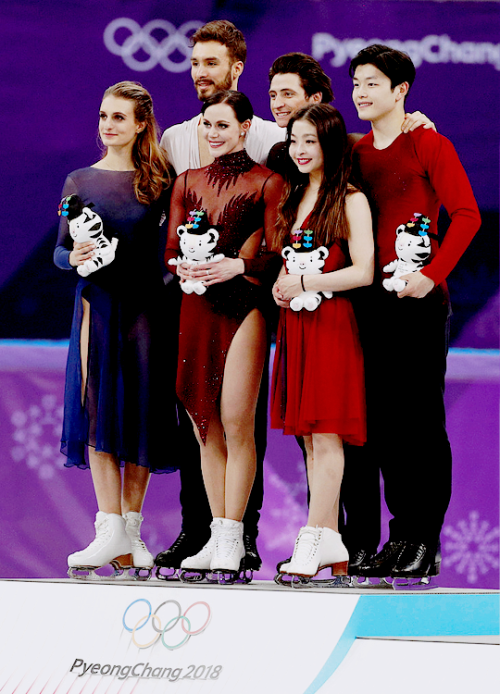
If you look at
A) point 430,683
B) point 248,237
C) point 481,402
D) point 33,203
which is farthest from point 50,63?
point 430,683

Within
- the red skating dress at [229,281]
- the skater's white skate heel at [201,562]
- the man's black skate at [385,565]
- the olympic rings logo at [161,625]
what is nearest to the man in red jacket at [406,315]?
the man's black skate at [385,565]

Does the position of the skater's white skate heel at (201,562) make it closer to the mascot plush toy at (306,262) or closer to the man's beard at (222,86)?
the mascot plush toy at (306,262)

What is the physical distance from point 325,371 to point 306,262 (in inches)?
13.8

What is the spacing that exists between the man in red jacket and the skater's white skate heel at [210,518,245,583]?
409mm

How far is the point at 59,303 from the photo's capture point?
4652mm

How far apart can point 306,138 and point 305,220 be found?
259mm

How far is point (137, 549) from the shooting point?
353cm

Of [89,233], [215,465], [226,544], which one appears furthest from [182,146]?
[226,544]

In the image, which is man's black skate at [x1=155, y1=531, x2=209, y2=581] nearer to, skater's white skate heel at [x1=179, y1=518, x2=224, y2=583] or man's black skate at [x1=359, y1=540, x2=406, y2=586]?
skater's white skate heel at [x1=179, y1=518, x2=224, y2=583]

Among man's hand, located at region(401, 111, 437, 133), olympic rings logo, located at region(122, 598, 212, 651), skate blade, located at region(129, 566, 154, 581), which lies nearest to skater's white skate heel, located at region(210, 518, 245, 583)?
olympic rings logo, located at region(122, 598, 212, 651)

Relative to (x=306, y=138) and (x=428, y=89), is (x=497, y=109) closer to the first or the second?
(x=428, y=89)

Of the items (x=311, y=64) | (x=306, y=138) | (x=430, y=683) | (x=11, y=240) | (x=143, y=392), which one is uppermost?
(x=311, y=64)

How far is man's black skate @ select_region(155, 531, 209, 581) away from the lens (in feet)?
11.4

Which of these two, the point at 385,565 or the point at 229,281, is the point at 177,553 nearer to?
the point at 385,565
